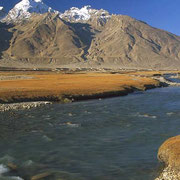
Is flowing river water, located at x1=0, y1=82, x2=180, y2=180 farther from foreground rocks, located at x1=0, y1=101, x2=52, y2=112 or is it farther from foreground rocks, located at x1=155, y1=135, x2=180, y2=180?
foreground rocks, located at x1=0, y1=101, x2=52, y2=112

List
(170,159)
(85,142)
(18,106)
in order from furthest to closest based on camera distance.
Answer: (18,106) → (85,142) → (170,159)

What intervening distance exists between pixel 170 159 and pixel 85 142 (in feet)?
30.5

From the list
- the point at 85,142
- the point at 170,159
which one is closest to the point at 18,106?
the point at 85,142

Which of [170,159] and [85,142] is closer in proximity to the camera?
[170,159]

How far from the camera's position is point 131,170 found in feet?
60.6

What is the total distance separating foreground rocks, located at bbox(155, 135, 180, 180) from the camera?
16.4 meters

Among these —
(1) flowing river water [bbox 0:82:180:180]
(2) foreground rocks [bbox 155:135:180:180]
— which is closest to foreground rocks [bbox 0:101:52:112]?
(1) flowing river water [bbox 0:82:180:180]

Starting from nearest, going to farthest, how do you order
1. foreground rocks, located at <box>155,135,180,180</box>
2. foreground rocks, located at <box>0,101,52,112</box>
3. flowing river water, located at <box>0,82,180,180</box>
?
foreground rocks, located at <box>155,135,180,180</box> < flowing river water, located at <box>0,82,180,180</box> < foreground rocks, located at <box>0,101,52,112</box>

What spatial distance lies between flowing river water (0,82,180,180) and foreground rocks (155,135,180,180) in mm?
747

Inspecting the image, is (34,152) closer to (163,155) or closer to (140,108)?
(163,155)

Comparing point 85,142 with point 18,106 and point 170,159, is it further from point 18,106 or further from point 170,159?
point 18,106

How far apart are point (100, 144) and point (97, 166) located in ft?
17.3

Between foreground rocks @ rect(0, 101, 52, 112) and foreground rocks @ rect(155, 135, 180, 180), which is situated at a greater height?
foreground rocks @ rect(155, 135, 180, 180)

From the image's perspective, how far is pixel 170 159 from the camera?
18.0 m
